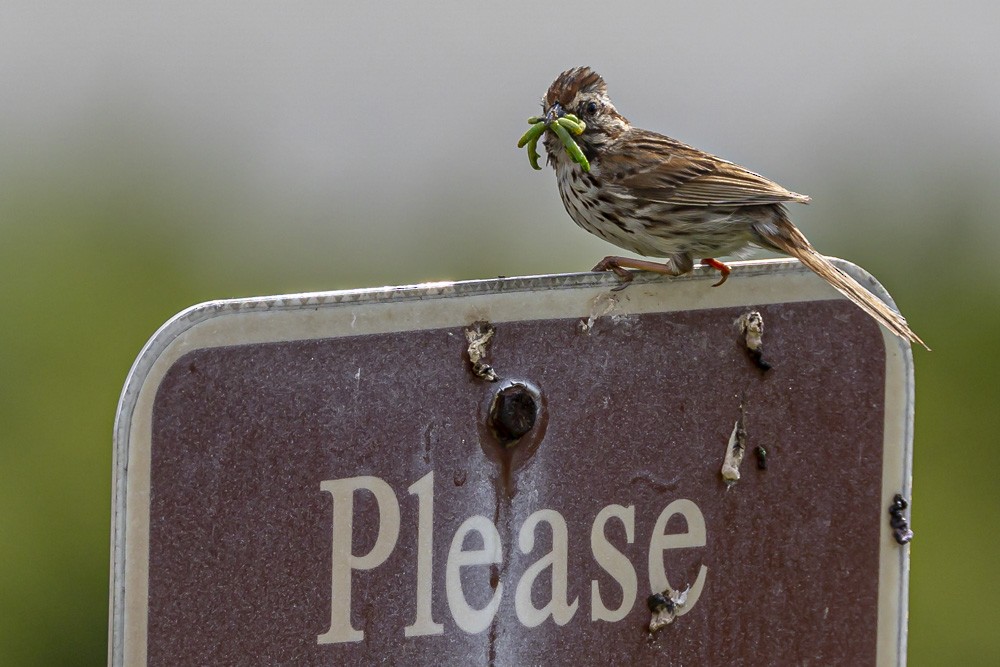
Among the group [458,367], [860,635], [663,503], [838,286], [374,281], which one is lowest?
[860,635]

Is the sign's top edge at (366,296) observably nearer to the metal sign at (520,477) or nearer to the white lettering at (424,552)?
the metal sign at (520,477)

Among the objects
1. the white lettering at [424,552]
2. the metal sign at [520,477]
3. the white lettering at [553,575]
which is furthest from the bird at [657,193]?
the white lettering at [424,552]

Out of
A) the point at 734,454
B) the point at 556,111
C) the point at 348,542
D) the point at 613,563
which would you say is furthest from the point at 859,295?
the point at 556,111

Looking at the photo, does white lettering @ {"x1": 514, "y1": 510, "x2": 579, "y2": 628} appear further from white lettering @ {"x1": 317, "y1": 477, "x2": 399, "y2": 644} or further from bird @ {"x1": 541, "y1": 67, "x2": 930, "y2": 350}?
bird @ {"x1": 541, "y1": 67, "x2": 930, "y2": 350}

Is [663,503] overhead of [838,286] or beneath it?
beneath

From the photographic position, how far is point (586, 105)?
4391 millimetres

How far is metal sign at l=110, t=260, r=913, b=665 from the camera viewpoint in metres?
2.28

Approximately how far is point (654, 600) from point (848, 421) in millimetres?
519

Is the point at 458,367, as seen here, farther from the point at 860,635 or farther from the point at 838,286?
the point at 860,635

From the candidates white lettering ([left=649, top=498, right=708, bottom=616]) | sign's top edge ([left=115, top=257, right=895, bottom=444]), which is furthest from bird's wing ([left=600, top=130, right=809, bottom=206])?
white lettering ([left=649, top=498, right=708, bottom=616])

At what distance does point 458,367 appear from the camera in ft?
8.00

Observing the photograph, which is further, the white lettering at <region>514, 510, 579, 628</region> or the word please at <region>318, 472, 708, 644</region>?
the white lettering at <region>514, 510, 579, 628</region>

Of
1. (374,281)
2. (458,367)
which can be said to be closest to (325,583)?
(458,367)

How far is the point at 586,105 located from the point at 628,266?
121 centimetres
